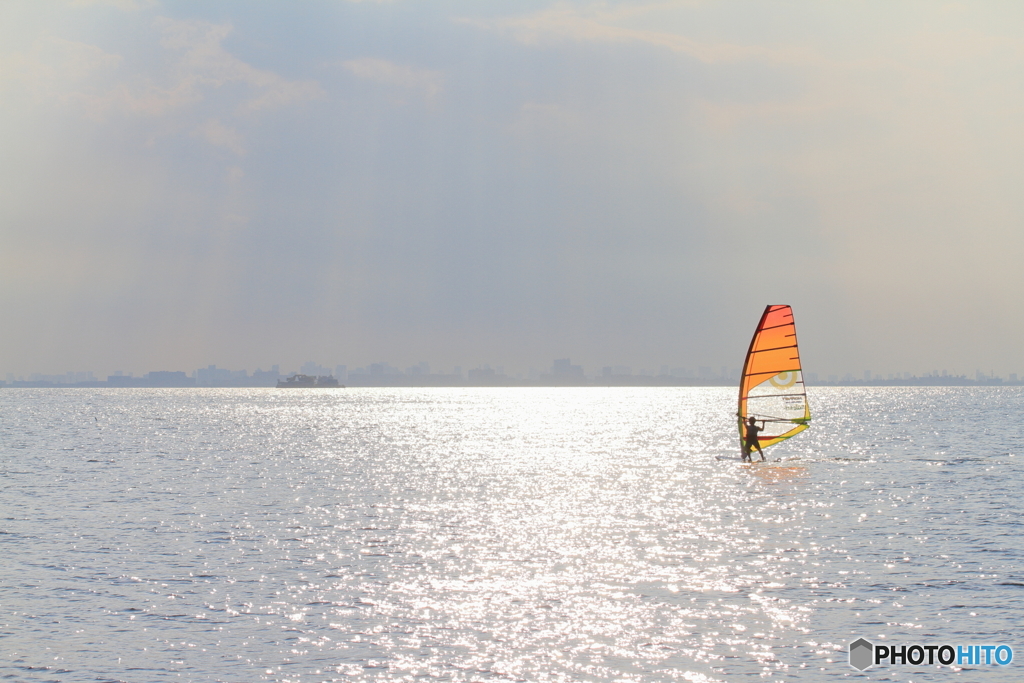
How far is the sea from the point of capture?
61.4 feet

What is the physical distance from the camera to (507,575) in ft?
86.6

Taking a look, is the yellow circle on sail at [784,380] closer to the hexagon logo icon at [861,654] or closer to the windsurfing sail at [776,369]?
the windsurfing sail at [776,369]

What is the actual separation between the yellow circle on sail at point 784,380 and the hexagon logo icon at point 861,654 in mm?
38415

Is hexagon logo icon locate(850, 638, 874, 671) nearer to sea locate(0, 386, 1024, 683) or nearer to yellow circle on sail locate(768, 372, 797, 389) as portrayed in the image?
sea locate(0, 386, 1024, 683)

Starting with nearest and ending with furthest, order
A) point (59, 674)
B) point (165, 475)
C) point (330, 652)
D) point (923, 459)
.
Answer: point (59, 674)
point (330, 652)
point (165, 475)
point (923, 459)

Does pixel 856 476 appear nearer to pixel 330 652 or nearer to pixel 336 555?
pixel 336 555

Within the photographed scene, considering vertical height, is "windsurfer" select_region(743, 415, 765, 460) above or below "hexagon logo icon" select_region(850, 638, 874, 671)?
above

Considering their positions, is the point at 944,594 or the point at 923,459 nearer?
the point at 944,594

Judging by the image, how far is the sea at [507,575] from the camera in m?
18.7

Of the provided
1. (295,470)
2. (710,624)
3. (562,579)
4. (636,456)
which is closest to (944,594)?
(710,624)

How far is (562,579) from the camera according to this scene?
25734 millimetres

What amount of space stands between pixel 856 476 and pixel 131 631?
46246 millimetres

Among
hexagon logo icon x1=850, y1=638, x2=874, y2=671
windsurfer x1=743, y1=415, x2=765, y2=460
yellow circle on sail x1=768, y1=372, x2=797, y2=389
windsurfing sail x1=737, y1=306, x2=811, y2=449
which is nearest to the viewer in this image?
hexagon logo icon x1=850, y1=638, x2=874, y2=671

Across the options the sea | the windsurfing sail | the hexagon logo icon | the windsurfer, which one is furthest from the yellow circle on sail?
the hexagon logo icon
